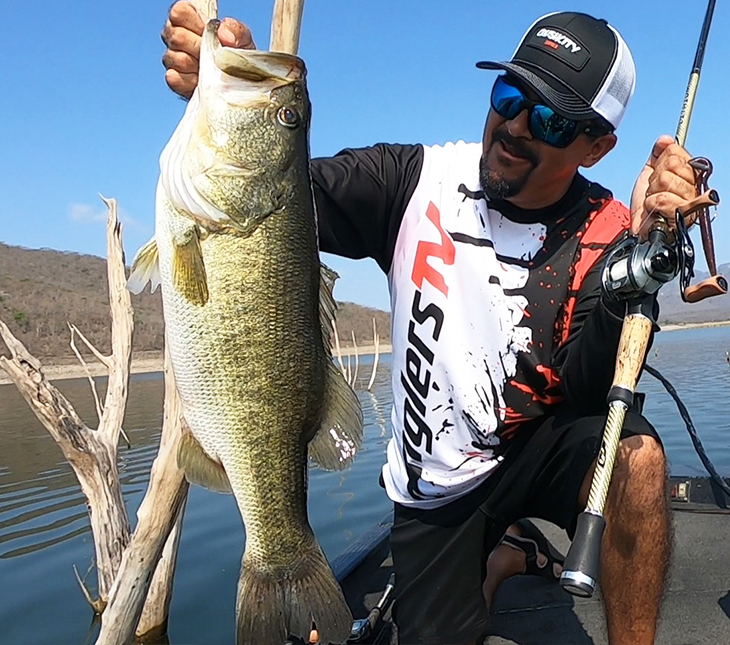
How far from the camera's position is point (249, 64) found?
1.90 m

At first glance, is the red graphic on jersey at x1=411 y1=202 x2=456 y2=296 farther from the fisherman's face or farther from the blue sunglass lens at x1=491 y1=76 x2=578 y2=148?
the blue sunglass lens at x1=491 y1=76 x2=578 y2=148

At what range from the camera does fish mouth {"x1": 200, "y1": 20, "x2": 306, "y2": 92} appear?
1.86 m

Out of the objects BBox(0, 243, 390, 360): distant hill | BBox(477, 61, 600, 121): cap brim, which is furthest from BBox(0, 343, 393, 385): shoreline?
BBox(477, 61, 600, 121): cap brim

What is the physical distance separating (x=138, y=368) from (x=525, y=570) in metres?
39.6

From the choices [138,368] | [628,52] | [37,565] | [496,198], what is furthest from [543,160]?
[138,368]

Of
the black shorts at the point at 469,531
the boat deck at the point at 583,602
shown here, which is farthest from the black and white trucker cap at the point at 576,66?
the boat deck at the point at 583,602

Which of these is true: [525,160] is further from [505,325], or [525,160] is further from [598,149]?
[505,325]

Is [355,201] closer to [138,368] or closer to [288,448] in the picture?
[288,448]

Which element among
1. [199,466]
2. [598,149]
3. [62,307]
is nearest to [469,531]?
[199,466]

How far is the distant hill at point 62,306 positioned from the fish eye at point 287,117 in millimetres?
34063

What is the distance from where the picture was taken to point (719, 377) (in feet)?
76.2

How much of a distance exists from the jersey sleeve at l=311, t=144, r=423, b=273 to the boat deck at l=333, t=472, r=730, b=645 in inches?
74.0

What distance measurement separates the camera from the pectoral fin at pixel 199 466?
2098 mm

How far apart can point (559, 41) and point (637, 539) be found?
201 centimetres
